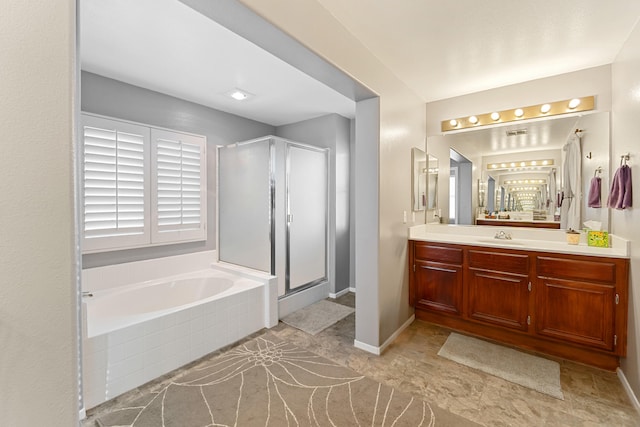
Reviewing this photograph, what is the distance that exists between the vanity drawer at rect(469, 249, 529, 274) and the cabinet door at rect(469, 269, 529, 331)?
46 millimetres

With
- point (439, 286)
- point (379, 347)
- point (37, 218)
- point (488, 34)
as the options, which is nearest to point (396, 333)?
point (379, 347)

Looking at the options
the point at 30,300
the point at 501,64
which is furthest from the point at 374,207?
the point at 30,300

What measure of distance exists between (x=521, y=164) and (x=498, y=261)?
1135 millimetres

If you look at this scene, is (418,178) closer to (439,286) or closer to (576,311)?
(439,286)

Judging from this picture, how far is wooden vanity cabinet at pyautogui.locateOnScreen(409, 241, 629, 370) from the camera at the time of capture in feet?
7.21

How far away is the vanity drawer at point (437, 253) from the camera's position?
2.88m

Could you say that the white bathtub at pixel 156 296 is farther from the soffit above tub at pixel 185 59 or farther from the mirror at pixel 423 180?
the soffit above tub at pixel 185 59

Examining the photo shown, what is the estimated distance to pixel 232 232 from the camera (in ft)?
12.1

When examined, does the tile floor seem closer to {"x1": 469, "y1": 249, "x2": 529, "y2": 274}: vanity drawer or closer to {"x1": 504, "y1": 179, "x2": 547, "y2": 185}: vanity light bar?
{"x1": 469, "y1": 249, "x2": 529, "y2": 274}: vanity drawer

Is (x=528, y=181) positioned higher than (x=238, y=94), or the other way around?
(x=238, y=94)

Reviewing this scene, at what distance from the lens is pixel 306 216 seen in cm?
380

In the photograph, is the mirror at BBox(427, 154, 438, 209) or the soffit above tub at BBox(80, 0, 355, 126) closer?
the soffit above tub at BBox(80, 0, 355, 126)

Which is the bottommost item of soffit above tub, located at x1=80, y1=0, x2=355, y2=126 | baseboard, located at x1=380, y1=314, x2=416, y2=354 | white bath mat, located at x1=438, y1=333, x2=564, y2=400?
white bath mat, located at x1=438, y1=333, x2=564, y2=400

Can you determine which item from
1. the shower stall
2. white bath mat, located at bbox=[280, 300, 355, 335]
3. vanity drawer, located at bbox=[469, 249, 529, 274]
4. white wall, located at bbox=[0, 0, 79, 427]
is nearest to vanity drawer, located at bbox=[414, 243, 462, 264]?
vanity drawer, located at bbox=[469, 249, 529, 274]
